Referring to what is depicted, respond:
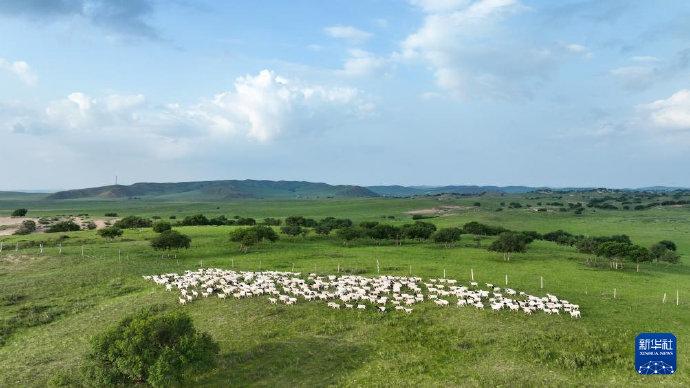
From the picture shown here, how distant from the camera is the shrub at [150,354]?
2475 centimetres

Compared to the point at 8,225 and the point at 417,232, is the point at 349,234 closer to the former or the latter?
the point at 417,232

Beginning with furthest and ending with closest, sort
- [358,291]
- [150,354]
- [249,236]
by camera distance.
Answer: [249,236] < [358,291] < [150,354]

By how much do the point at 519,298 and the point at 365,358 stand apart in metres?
17.2

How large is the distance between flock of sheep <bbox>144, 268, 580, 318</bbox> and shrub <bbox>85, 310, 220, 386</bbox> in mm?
11611

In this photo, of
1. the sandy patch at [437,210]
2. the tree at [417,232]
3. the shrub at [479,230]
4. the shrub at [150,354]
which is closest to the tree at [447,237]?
the tree at [417,232]

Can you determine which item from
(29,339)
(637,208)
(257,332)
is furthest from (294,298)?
(637,208)

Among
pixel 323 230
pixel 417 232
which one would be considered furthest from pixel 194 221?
pixel 417 232

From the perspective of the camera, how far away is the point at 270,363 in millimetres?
27922

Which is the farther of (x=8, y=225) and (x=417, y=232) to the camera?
(x=8, y=225)

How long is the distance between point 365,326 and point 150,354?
14440mm

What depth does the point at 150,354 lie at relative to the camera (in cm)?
2520

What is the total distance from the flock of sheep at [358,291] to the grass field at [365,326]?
128 cm

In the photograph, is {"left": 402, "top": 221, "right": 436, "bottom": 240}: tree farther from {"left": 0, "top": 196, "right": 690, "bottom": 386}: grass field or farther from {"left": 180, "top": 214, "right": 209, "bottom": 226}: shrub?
{"left": 180, "top": 214, "right": 209, "bottom": 226}: shrub

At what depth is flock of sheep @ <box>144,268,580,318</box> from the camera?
36.5m
